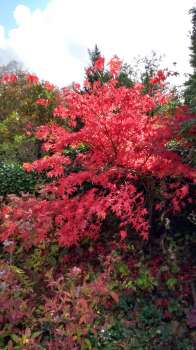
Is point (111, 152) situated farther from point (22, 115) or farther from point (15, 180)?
point (22, 115)

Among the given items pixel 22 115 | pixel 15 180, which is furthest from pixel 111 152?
pixel 22 115

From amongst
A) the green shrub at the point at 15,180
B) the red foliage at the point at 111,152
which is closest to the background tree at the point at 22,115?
the green shrub at the point at 15,180

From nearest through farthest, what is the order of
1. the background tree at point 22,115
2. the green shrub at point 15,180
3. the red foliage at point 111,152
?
1. the red foliage at point 111,152
2. the green shrub at point 15,180
3. the background tree at point 22,115

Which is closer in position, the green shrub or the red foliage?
the red foliage

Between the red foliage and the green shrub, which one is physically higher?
the red foliage

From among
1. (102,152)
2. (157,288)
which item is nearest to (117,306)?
(157,288)

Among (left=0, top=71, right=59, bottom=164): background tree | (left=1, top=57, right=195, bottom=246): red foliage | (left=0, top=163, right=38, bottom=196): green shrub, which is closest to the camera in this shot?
(left=1, top=57, right=195, bottom=246): red foliage

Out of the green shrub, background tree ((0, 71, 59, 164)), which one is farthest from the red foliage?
background tree ((0, 71, 59, 164))

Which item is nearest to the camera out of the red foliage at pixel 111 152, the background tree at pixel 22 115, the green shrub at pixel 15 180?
the red foliage at pixel 111 152

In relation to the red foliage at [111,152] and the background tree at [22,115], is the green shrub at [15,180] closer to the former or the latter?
the red foliage at [111,152]

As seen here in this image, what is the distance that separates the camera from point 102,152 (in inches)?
260

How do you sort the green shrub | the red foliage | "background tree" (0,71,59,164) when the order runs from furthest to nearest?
1. "background tree" (0,71,59,164)
2. the green shrub
3. the red foliage

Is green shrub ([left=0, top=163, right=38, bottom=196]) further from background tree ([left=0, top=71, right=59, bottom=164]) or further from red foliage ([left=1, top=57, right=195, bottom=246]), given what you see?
background tree ([left=0, top=71, right=59, bottom=164])

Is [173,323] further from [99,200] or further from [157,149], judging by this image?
[157,149]
